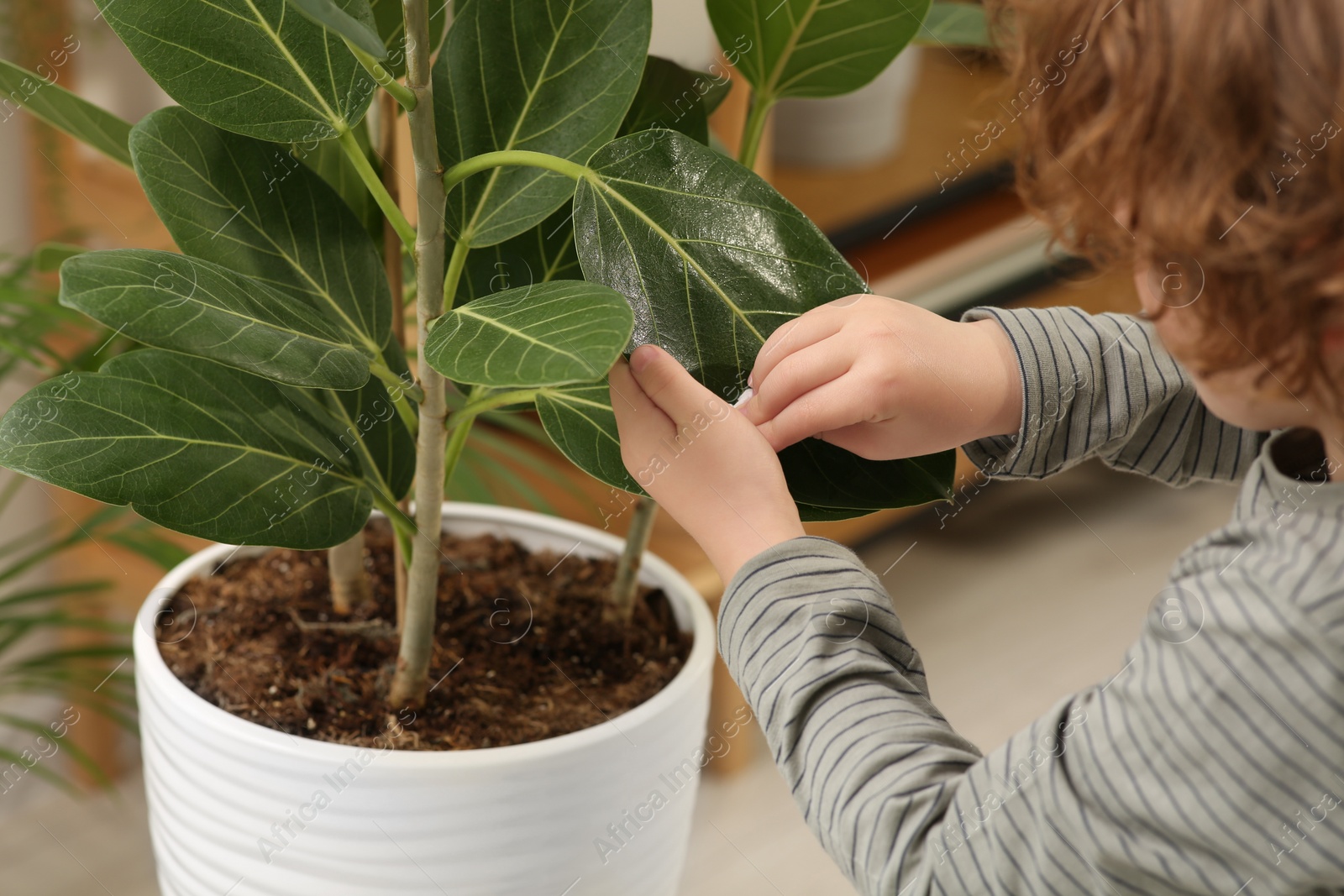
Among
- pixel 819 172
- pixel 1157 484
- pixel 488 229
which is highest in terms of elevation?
pixel 488 229

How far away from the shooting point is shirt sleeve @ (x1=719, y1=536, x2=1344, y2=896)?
1.48 feet

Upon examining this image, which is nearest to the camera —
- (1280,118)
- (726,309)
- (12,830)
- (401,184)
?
(1280,118)

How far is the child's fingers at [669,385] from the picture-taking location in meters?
0.52

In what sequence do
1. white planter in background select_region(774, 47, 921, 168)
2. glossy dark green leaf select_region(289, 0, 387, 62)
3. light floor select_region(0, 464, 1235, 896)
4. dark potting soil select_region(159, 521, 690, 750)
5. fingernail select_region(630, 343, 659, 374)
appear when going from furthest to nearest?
1. white planter in background select_region(774, 47, 921, 168)
2. light floor select_region(0, 464, 1235, 896)
3. dark potting soil select_region(159, 521, 690, 750)
4. fingernail select_region(630, 343, 659, 374)
5. glossy dark green leaf select_region(289, 0, 387, 62)

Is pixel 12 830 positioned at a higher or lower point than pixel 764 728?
lower

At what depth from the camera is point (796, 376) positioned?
1.87 ft

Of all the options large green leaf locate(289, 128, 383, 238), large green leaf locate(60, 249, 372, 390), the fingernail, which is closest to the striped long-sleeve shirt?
the fingernail

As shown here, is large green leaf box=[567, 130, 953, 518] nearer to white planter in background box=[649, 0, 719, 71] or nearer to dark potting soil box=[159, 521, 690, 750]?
dark potting soil box=[159, 521, 690, 750]

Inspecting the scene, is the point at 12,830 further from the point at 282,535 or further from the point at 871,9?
the point at 871,9

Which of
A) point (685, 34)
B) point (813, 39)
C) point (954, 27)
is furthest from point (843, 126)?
point (813, 39)

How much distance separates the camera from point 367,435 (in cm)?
70

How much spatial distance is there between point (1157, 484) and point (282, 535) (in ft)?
5.96

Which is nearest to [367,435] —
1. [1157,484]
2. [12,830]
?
[12,830]

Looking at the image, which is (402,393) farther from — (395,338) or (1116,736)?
(1116,736)
